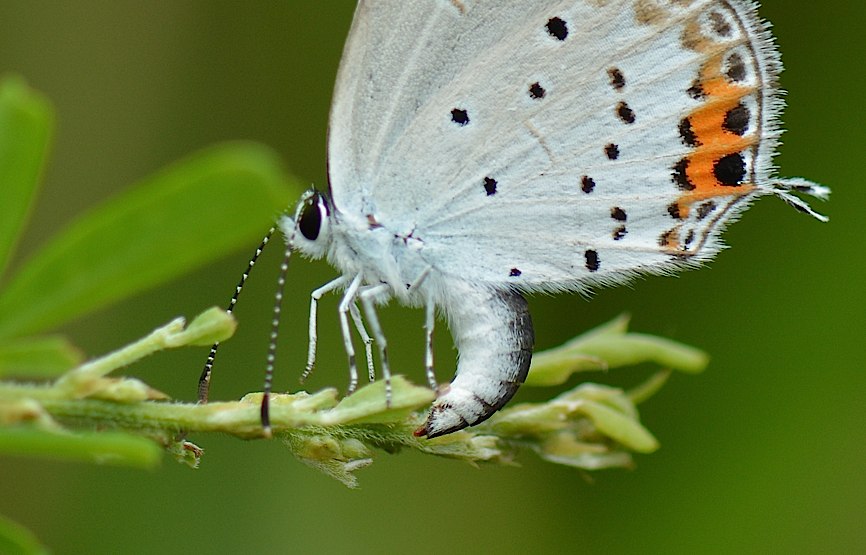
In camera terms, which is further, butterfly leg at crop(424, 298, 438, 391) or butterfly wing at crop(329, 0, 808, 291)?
butterfly wing at crop(329, 0, 808, 291)

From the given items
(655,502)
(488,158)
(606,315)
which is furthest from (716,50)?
(655,502)

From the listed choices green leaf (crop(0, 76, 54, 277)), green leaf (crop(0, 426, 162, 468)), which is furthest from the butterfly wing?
green leaf (crop(0, 426, 162, 468))

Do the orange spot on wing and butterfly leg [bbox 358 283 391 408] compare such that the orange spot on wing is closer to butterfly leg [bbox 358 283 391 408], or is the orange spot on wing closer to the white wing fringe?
the white wing fringe

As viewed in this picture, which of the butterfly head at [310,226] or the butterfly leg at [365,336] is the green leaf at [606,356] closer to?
the butterfly leg at [365,336]

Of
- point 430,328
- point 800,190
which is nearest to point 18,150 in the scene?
point 430,328

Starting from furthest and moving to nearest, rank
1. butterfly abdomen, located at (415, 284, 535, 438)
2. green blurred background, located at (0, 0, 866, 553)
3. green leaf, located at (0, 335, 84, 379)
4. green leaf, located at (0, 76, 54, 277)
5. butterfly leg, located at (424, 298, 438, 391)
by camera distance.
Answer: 1. green blurred background, located at (0, 0, 866, 553)
2. butterfly leg, located at (424, 298, 438, 391)
3. butterfly abdomen, located at (415, 284, 535, 438)
4. green leaf, located at (0, 335, 84, 379)
5. green leaf, located at (0, 76, 54, 277)

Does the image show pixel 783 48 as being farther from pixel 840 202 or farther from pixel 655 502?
pixel 655 502

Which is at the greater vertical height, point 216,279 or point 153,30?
point 153,30

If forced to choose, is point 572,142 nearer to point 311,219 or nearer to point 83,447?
point 311,219
